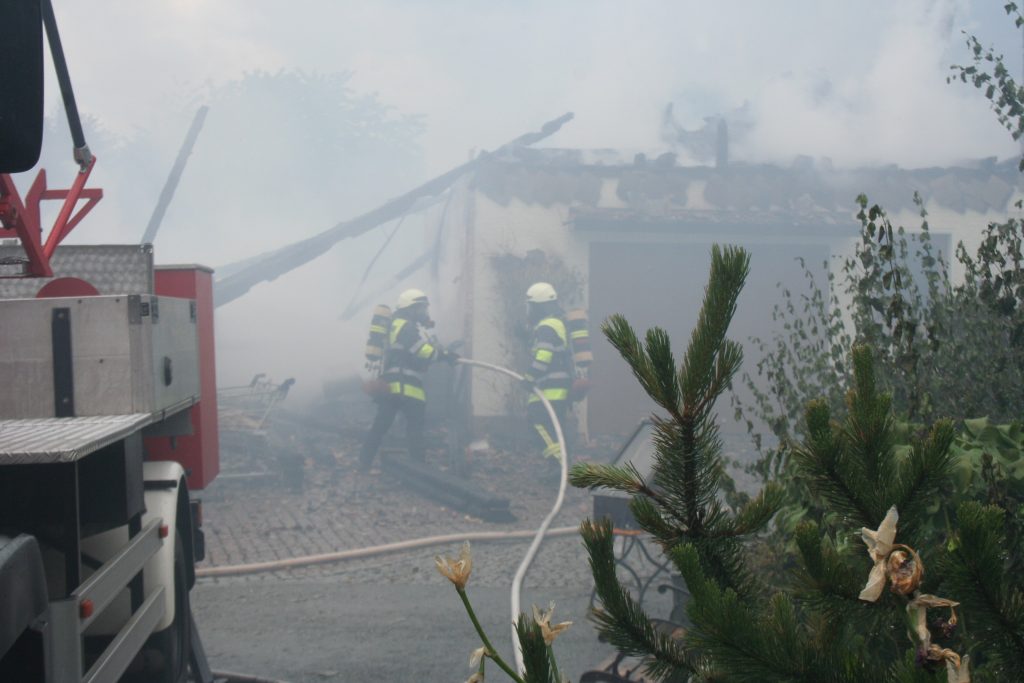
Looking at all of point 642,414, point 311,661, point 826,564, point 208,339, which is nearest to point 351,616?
point 311,661

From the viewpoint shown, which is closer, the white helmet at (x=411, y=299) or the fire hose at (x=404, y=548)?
the fire hose at (x=404, y=548)

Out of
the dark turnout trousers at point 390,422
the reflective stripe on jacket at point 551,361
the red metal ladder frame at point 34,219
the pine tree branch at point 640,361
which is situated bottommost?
the dark turnout trousers at point 390,422

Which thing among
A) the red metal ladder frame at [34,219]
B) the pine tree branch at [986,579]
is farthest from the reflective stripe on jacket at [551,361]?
the pine tree branch at [986,579]

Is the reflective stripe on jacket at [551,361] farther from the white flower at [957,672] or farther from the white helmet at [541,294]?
the white flower at [957,672]

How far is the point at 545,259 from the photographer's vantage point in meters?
14.2

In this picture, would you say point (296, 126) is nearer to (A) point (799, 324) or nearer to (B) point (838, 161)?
(B) point (838, 161)

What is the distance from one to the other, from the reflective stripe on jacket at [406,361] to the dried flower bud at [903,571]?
10423 millimetres

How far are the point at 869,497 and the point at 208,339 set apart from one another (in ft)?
15.1

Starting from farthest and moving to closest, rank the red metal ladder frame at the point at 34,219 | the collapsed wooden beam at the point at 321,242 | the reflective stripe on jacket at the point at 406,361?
the collapsed wooden beam at the point at 321,242
the reflective stripe on jacket at the point at 406,361
the red metal ladder frame at the point at 34,219

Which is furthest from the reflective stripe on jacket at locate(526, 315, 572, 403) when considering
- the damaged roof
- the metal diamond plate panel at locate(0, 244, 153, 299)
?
the metal diamond plate panel at locate(0, 244, 153, 299)

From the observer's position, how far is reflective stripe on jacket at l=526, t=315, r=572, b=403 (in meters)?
11.9

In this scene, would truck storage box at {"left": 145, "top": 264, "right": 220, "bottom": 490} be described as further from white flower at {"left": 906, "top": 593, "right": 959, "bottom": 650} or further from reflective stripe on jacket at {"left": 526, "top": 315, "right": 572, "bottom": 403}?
reflective stripe on jacket at {"left": 526, "top": 315, "right": 572, "bottom": 403}

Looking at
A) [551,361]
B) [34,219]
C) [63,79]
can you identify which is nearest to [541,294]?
[551,361]

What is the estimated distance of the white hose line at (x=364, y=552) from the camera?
7.45 metres
